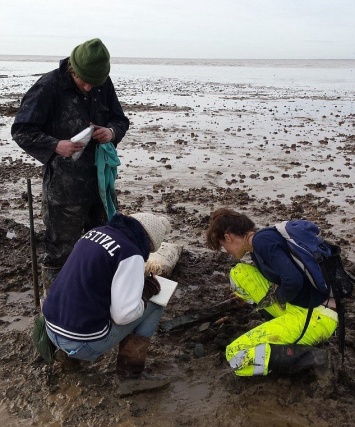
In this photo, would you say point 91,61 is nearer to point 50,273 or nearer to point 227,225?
point 227,225

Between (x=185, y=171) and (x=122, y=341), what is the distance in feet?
20.8

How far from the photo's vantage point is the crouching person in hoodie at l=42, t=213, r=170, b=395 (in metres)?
2.81

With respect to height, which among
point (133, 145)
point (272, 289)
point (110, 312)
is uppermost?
point (110, 312)

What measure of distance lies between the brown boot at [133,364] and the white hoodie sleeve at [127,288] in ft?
1.77

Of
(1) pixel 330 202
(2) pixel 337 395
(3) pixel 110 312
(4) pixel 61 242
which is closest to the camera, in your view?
(3) pixel 110 312

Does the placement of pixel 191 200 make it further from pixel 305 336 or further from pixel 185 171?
pixel 305 336

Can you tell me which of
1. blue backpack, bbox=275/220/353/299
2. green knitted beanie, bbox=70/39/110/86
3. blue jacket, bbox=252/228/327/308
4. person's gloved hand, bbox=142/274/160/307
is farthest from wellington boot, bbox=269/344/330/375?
green knitted beanie, bbox=70/39/110/86

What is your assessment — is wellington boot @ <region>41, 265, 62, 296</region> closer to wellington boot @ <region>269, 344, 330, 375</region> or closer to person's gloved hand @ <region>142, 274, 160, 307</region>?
person's gloved hand @ <region>142, 274, 160, 307</region>

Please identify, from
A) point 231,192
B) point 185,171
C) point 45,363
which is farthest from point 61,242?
point 185,171

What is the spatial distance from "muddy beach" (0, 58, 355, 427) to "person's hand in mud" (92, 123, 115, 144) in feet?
5.37

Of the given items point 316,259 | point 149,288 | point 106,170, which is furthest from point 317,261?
point 106,170

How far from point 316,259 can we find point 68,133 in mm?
2053

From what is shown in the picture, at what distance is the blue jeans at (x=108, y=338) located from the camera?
118 inches

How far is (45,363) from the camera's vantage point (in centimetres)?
364
